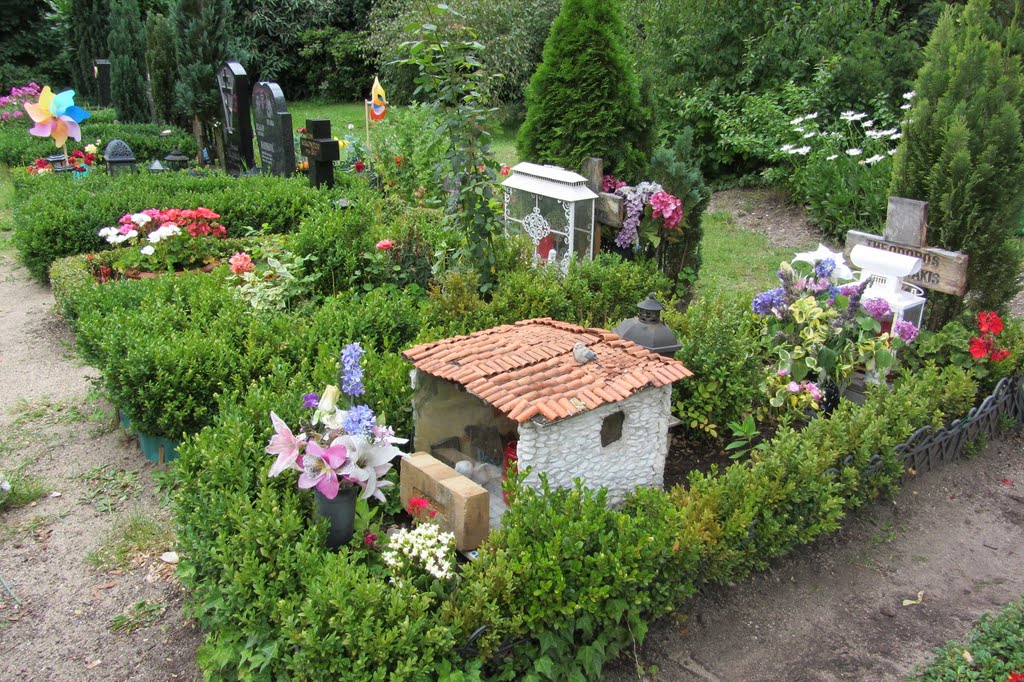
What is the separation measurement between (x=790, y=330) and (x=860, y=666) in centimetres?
217

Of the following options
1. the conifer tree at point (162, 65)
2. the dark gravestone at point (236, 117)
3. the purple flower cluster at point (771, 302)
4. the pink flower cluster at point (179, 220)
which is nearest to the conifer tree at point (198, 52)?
the conifer tree at point (162, 65)

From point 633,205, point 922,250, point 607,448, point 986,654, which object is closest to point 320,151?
point 633,205

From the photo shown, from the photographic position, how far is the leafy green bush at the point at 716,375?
4.66m

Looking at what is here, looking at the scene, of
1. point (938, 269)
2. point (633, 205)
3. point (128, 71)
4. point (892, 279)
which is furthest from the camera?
point (128, 71)

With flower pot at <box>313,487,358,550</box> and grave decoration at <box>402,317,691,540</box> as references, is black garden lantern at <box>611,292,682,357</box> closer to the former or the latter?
grave decoration at <box>402,317,691,540</box>

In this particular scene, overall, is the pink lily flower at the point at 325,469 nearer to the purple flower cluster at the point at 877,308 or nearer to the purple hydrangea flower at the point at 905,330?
the purple flower cluster at the point at 877,308

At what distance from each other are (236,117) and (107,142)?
8.74ft

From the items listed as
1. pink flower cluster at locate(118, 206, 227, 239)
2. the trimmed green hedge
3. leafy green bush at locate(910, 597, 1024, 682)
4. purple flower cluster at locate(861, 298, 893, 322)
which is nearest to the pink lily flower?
leafy green bush at locate(910, 597, 1024, 682)

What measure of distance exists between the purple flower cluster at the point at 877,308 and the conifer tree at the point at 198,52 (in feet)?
36.1

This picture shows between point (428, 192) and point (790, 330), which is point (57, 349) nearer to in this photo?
point (428, 192)

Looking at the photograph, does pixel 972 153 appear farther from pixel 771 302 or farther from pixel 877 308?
pixel 771 302

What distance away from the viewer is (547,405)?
3574mm

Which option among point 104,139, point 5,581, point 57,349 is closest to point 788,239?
point 57,349

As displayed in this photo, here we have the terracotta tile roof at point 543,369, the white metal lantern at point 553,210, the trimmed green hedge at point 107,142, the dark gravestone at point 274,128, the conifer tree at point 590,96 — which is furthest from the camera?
the trimmed green hedge at point 107,142
